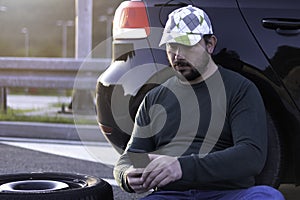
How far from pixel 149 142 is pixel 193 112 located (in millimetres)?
246

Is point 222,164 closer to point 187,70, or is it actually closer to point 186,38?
point 187,70

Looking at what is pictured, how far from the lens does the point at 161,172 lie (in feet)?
8.10

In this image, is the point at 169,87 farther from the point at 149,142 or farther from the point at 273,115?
the point at 273,115

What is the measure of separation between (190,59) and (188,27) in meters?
0.14

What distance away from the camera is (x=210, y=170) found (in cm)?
255

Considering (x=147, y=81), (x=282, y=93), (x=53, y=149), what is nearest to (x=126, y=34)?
(x=147, y=81)

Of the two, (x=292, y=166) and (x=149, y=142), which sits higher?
(x=149, y=142)

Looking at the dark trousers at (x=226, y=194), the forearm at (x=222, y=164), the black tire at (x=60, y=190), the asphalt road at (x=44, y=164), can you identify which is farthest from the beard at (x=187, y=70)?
the asphalt road at (x=44, y=164)

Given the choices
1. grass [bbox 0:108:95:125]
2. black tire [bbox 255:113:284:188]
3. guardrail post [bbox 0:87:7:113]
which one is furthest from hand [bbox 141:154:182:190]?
guardrail post [bbox 0:87:7:113]

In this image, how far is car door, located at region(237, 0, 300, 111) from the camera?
3.41m

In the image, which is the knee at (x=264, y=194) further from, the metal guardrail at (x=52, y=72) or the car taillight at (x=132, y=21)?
the metal guardrail at (x=52, y=72)

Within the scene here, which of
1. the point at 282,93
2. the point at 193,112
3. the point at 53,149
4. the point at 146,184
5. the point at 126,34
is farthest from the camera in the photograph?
the point at 53,149

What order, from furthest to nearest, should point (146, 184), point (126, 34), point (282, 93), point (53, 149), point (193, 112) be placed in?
point (53, 149) < point (126, 34) < point (282, 93) < point (193, 112) < point (146, 184)

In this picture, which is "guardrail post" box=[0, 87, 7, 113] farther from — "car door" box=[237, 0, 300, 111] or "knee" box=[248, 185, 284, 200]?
"knee" box=[248, 185, 284, 200]
